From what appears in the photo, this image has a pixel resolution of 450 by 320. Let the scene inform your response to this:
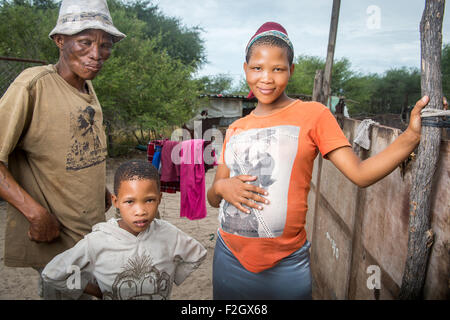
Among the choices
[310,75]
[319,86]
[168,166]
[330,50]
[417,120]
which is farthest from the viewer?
[310,75]

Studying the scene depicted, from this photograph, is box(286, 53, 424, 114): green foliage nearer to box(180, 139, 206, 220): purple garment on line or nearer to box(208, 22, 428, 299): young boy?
box(180, 139, 206, 220): purple garment on line

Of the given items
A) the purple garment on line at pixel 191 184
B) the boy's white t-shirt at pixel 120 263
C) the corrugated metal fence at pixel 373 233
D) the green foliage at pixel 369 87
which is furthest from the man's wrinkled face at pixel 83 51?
the green foliage at pixel 369 87

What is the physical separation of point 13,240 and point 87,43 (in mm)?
1180

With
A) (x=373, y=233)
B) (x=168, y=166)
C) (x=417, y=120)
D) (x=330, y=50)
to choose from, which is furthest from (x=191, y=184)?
(x=417, y=120)

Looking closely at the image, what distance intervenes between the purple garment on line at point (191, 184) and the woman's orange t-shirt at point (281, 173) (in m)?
3.38

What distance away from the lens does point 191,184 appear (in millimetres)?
4715

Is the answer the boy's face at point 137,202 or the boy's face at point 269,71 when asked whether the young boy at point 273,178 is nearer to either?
the boy's face at point 269,71

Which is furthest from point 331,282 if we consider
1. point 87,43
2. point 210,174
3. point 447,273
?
point 210,174

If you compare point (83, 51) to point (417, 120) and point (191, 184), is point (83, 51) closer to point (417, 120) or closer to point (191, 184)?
point (417, 120)

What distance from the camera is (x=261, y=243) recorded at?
4.40 ft

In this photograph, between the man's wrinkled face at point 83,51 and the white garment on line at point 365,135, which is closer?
the man's wrinkled face at point 83,51

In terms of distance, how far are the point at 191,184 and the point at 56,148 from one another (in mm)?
3005

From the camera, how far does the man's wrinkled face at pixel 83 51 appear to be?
1.83 metres

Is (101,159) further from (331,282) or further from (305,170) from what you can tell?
(331,282)
